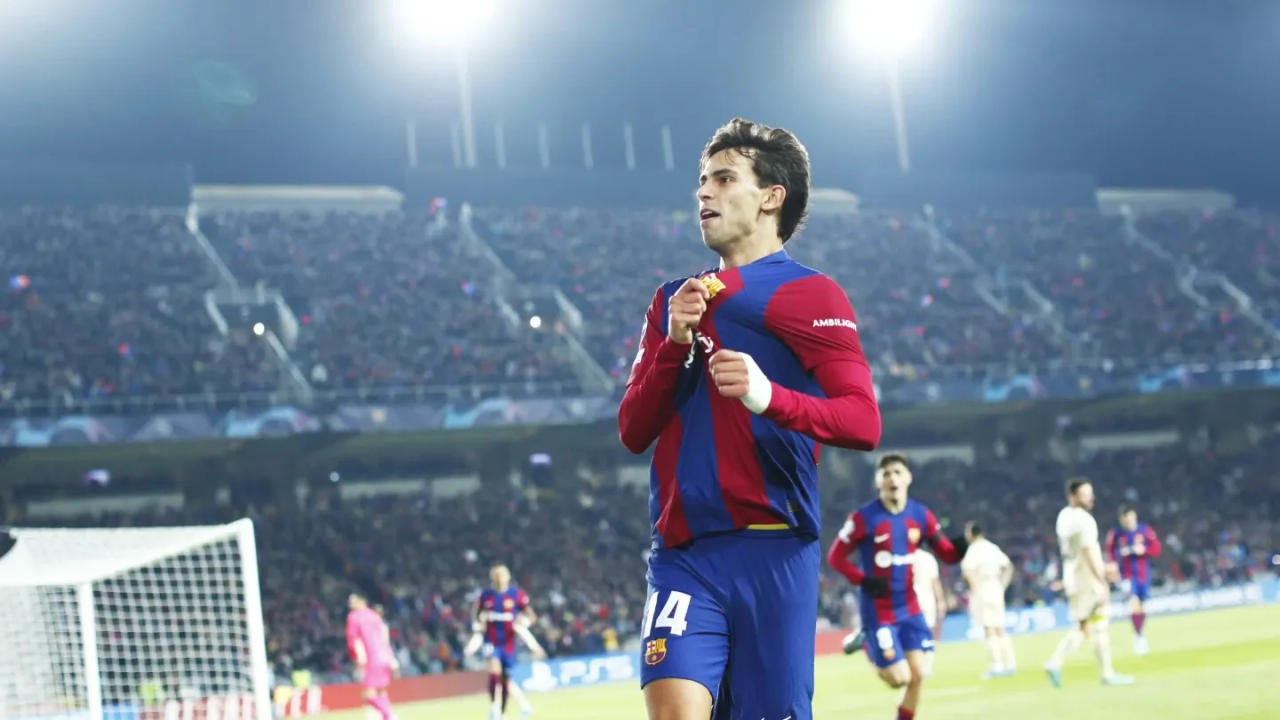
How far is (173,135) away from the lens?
48500 mm

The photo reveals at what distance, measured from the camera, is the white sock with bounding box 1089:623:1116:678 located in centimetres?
1619

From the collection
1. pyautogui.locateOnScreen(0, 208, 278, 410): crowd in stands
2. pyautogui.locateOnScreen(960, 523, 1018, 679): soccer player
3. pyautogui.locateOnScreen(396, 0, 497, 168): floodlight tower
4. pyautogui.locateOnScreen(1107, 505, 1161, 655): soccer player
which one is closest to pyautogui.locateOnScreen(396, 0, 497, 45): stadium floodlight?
pyautogui.locateOnScreen(396, 0, 497, 168): floodlight tower

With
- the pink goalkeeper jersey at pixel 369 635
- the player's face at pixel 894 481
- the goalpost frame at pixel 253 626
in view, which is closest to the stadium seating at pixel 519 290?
the pink goalkeeper jersey at pixel 369 635

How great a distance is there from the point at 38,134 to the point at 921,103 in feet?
102

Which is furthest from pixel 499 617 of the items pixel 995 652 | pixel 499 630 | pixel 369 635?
pixel 995 652

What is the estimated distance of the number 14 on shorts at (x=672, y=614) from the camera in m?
4.24

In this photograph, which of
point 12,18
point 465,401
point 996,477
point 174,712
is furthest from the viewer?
point 996,477

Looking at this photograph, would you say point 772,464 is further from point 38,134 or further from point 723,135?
point 38,134

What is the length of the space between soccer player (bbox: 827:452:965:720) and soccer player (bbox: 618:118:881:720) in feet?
22.4

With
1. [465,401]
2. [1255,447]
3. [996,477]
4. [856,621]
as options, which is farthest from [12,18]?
[1255,447]

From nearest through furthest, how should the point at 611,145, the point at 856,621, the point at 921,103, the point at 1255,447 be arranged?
the point at 856,621
the point at 1255,447
the point at 921,103
the point at 611,145

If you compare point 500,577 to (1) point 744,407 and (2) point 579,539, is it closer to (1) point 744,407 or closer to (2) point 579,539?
(1) point 744,407

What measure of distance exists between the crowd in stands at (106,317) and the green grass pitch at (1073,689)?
13659mm

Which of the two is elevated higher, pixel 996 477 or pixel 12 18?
pixel 12 18
